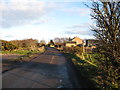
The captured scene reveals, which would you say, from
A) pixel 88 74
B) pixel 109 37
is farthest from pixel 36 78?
pixel 109 37

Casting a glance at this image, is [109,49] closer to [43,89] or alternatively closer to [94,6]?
[94,6]

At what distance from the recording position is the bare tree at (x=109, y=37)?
23.2ft

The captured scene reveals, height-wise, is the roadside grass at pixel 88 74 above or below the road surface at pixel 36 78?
above

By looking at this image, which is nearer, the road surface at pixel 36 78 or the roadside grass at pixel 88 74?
the roadside grass at pixel 88 74

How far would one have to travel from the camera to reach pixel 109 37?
286 inches

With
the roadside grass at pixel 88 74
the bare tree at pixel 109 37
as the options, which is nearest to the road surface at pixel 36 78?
the roadside grass at pixel 88 74

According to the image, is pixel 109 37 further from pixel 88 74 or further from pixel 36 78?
pixel 36 78

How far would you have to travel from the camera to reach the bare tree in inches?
278

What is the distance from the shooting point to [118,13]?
7098 mm

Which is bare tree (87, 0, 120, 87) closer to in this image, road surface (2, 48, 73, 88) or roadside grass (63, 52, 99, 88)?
roadside grass (63, 52, 99, 88)

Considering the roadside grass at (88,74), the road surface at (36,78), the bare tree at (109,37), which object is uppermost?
the bare tree at (109,37)

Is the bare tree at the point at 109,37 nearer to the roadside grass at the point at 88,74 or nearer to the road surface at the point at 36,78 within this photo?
the roadside grass at the point at 88,74

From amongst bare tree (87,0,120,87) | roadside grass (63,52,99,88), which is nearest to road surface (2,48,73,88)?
roadside grass (63,52,99,88)

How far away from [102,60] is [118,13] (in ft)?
8.84
